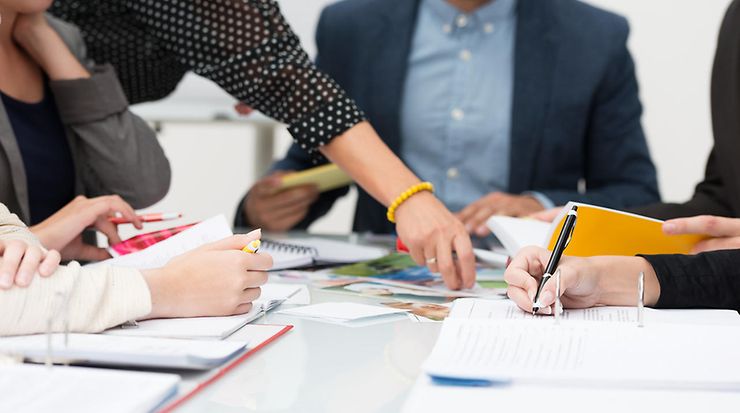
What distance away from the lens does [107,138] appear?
4.78ft

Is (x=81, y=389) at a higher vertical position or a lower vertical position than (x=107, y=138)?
higher

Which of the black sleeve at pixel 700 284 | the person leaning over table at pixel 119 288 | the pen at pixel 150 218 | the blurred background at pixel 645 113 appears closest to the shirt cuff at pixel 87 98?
the pen at pixel 150 218

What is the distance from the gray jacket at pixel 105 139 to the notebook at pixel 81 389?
84 cm

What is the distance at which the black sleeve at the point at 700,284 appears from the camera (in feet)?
3.15

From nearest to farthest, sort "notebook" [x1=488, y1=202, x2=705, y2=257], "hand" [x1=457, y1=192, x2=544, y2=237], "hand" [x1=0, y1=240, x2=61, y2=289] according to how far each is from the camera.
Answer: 1. "hand" [x1=0, y1=240, x2=61, y2=289]
2. "notebook" [x1=488, y1=202, x2=705, y2=257]
3. "hand" [x1=457, y1=192, x2=544, y2=237]

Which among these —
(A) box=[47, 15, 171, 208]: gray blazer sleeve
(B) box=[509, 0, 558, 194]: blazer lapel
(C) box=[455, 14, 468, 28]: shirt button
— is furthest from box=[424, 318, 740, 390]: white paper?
(C) box=[455, 14, 468, 28]: shirt button

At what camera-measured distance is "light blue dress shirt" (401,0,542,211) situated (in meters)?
1.97

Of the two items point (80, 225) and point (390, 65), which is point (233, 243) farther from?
point (390, 65)

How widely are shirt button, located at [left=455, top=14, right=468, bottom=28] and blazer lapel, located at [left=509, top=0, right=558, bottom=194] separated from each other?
0.13 m

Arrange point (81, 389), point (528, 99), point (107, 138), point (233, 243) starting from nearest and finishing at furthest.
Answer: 1. point (81, 389)
2. point (233, 243)
3. point (107, 138)
4. point (528, 99)

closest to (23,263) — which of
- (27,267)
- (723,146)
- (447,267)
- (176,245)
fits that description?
(27,267)

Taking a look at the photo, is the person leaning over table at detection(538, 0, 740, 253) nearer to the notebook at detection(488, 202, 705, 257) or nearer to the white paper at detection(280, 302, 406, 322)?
the notebook at detection(488, 202, 705, 257)

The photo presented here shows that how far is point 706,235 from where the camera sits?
3.77 feet

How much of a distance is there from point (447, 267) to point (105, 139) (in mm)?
674
